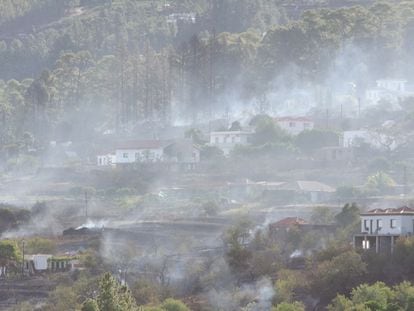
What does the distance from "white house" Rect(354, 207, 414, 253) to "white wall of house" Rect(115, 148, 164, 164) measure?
26.7 metres

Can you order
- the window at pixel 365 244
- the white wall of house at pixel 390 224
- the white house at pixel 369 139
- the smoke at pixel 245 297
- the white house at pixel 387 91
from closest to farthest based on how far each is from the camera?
the smoke at pixel 245 297 → the window at pixel 365 244 → the white wall of house at pixel 390 224 → the white house at pixel 369 139 → the white house at pixel 387 91

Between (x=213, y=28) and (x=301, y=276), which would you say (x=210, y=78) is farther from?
(x=301, y=276)

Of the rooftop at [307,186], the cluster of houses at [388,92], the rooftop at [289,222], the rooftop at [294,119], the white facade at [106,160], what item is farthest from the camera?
the cluster of houses at [388,92]

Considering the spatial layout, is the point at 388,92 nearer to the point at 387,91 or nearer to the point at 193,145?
the point at 387,91

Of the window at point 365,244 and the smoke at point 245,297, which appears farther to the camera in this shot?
the window at point 365,244

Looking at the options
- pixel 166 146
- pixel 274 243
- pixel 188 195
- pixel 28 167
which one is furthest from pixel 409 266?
pixel 28 167

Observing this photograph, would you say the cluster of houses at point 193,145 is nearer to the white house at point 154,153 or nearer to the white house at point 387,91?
the white house at point 154,153

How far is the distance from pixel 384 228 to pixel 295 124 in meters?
27.4

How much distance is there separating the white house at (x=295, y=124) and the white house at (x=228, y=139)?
1494mm

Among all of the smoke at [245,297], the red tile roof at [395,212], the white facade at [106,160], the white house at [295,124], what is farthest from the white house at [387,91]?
the smoke at [245,297]

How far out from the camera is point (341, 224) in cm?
6788

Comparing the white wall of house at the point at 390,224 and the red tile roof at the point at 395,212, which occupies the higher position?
the red tile roof at the point at 395,212

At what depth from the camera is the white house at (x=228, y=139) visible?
9069cm

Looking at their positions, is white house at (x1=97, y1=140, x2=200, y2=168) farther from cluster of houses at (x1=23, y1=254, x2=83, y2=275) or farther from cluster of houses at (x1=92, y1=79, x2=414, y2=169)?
cluster of houses at (x1=23, y1=254, x2=83, y2=275)
